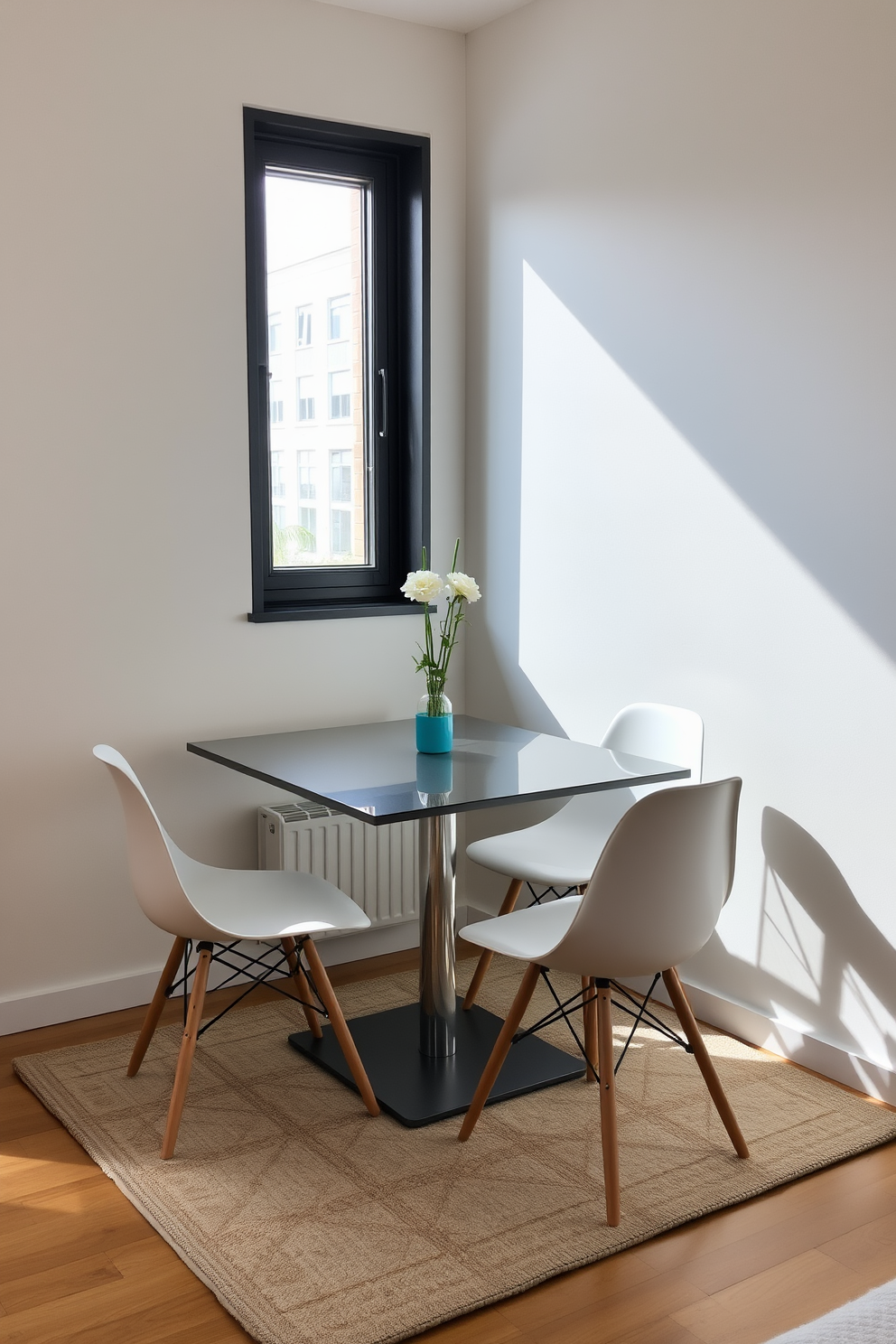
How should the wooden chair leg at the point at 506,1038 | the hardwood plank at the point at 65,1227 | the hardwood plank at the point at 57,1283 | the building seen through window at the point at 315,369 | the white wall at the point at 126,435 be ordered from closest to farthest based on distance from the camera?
1. the hardwood plank at the point at 57,1283
2. the hardwood plank at the point at 65,1227
3. the wooden chair leg at the point at 506,1038
4. the white wall at the point at 126,435
5. the building seen through window at the point at 315,369

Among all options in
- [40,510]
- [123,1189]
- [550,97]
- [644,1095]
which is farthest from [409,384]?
[123,1189]

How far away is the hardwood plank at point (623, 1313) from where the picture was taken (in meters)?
1.97

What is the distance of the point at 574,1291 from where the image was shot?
6.82ft

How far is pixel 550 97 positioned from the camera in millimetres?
3428

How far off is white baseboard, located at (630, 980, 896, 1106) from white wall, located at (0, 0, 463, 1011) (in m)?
1.31

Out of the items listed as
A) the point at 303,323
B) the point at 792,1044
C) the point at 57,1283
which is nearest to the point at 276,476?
the point at 303,323

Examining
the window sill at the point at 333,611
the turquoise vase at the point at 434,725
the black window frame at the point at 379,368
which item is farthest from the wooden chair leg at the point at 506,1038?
the black window frame at the point at 379,368

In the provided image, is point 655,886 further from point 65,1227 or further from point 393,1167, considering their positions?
point 65,1227

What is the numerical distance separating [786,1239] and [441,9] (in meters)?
3.22

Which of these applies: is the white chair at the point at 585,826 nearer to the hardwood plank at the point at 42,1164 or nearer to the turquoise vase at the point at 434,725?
the turquoise vase at the point at 434,725

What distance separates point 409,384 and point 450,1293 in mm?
2583

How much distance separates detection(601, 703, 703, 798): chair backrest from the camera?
294 cm

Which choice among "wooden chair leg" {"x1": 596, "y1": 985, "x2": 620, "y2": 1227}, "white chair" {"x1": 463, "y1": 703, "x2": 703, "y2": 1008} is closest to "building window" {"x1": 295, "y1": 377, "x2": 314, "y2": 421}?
"white chair" {"x1": 463, "y1": 703, "x2": 703, "y2": 1008}

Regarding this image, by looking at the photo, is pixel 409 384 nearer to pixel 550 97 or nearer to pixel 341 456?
pixel 341 456
